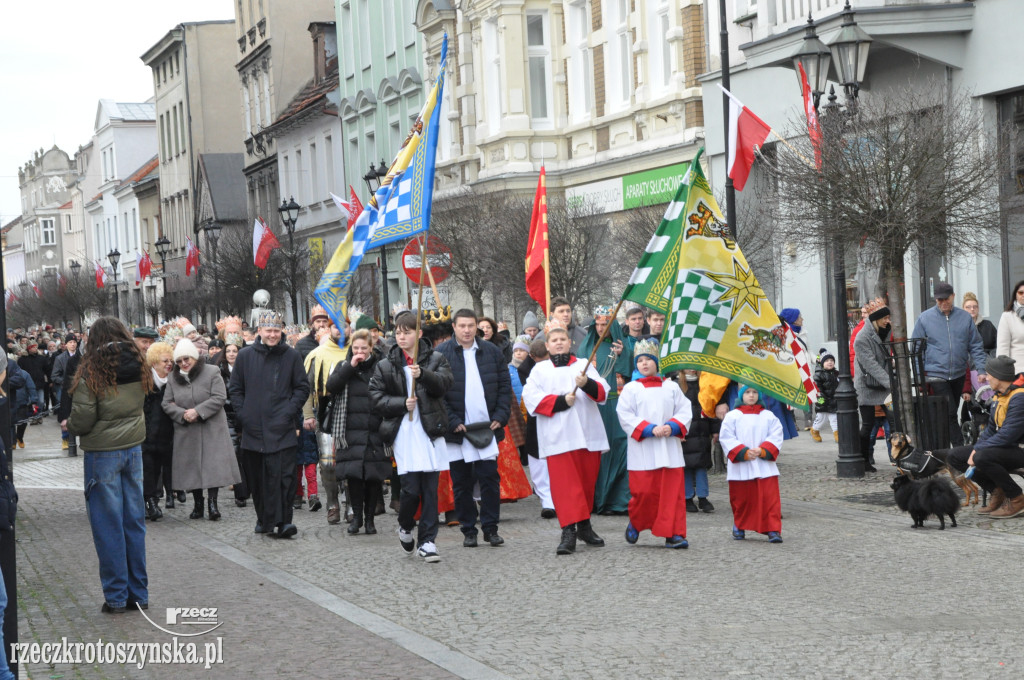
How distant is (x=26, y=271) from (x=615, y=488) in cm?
12368

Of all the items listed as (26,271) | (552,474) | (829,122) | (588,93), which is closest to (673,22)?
(588,93)

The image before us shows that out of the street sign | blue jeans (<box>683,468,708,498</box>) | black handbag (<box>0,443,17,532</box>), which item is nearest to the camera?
black handbag (<box>0,443,17,532</box>)

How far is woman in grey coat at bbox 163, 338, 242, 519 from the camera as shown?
13.8 m

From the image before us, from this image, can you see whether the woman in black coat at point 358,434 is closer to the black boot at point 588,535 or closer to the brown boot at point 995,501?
the black boot at point 588,535

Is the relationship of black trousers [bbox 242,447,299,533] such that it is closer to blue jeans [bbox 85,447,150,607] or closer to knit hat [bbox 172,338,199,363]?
knit hat [bbox 172,338,199,363]

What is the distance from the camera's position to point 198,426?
45.7 feet

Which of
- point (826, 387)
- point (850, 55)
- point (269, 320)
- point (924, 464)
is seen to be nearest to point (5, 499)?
point (269, 320)

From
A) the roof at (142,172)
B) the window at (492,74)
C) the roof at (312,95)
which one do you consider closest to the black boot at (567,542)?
→ the window at (492,74)

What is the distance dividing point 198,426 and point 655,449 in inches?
206

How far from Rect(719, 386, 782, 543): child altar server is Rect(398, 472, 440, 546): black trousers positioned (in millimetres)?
2279

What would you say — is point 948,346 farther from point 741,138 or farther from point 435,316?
point 435,316

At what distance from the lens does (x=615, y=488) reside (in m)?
13.0

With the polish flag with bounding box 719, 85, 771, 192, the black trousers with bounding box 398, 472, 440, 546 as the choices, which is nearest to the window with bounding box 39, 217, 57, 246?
the polish flag with bounding box 719, 85, 771, 192

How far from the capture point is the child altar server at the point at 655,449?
420 inches
